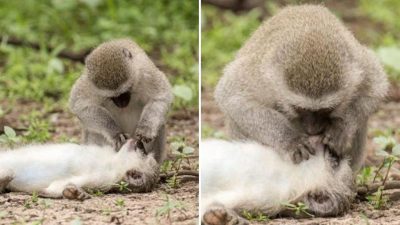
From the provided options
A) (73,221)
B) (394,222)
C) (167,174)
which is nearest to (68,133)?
(167,174)

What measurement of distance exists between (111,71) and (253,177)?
130 cm

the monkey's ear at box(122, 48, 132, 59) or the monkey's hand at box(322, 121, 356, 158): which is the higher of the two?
the monkey's ear at box(122, 48, 132, 59)

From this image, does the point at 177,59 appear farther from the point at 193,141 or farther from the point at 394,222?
the point at 394,222

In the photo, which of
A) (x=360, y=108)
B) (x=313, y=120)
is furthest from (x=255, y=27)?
(x=313, y=120)

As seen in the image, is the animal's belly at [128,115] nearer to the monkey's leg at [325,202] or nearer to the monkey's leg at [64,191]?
the monkey's leg at [64,191]

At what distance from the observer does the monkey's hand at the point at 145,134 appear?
5.28 m

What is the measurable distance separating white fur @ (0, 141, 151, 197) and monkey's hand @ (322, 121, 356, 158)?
988mm

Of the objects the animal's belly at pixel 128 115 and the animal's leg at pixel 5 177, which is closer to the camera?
the animal's leg at pixel 5 177

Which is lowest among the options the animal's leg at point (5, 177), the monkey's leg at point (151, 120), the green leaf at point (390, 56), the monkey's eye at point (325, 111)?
the animal's leg at point (5, 177)

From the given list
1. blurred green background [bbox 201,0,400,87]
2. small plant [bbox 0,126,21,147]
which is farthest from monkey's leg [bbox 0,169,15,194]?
blurred green background [bbox 201,0,400,87]

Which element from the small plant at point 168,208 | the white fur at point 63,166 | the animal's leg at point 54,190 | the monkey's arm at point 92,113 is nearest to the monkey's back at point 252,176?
the small plant at point 168,208

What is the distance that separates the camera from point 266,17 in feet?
32.1

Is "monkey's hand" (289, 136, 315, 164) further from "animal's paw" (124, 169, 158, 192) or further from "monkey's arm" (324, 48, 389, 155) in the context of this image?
"animal's paw" (124, 169, 158, 192)

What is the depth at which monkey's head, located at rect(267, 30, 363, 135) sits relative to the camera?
4.39m
